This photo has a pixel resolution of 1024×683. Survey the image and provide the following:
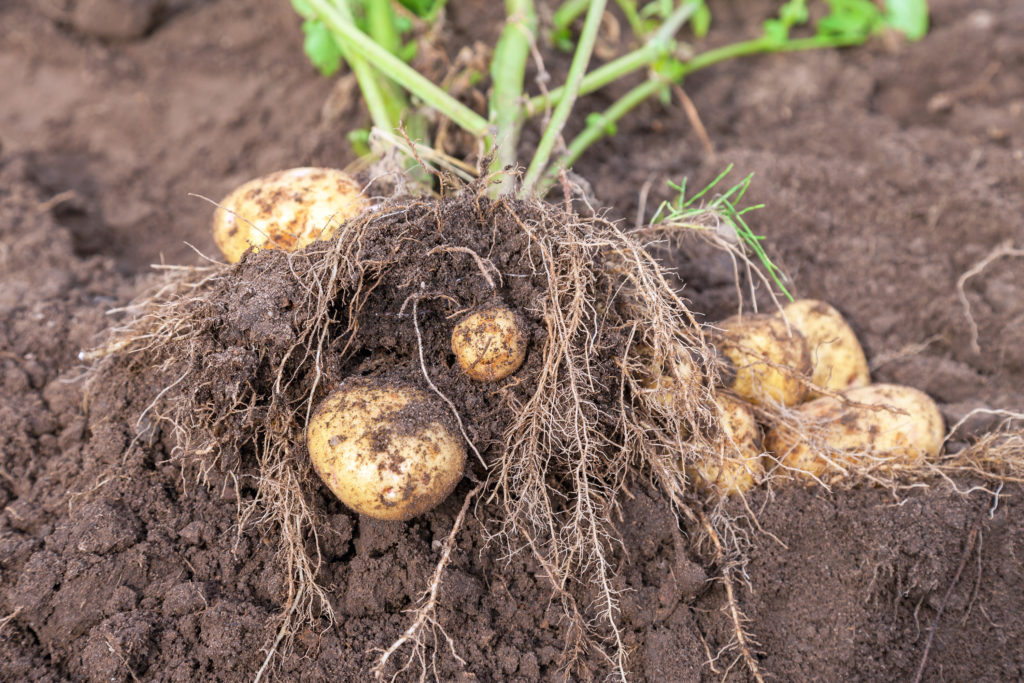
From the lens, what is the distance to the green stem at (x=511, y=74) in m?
2.10

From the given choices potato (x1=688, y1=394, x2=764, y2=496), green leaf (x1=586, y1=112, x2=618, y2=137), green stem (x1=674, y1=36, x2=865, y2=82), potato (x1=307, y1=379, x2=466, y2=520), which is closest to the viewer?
potato (x1=307, y1=379, x2=466, y2=520)

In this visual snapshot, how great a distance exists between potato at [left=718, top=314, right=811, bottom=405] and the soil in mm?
254

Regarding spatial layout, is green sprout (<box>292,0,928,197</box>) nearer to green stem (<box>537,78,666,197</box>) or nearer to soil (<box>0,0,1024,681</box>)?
green stem (<box>537,78,666,197</box>)

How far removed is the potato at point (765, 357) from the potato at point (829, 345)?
0.45ft

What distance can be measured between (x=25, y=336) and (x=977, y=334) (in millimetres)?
2782

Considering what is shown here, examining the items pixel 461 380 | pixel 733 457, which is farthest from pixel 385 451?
pixel 733 457

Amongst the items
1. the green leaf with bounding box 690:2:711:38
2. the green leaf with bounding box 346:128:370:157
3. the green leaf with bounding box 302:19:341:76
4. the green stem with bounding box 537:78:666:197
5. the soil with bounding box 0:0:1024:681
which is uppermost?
the green leaf with bounding box 302:19:341:76

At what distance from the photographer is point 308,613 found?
4.93 ft

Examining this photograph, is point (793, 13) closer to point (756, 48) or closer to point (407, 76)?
point (756, 48)

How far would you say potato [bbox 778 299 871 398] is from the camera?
80.0 inches

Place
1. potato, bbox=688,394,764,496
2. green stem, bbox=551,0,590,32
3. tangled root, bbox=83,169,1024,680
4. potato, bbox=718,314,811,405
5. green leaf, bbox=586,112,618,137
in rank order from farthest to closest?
green stem, bbox=551,0,590,32 < green leaf, bbox=586,112,618,137 < potato, bbox=718,314,811,405 < potato, bbox=688,394,764,496 < tangled root, bbox=83,169,1024,680

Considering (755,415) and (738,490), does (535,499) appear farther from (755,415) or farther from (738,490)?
(755,415)

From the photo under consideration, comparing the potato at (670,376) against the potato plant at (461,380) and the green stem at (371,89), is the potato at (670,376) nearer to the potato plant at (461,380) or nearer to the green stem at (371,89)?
the potato plant at (461,380)

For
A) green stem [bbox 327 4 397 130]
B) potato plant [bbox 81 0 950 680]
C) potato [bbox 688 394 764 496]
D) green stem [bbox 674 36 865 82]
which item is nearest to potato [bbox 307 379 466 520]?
potato plant [bbox 81 0 950 680]
